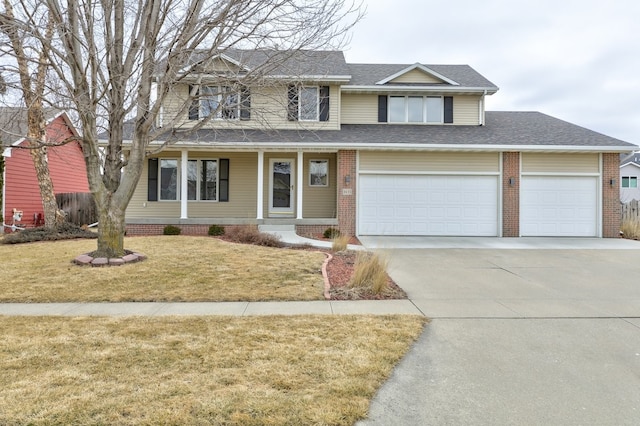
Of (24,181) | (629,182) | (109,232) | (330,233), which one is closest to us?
Result: (109,232)

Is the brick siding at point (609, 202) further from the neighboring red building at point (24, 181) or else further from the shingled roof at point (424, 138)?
the neighboring red building at point (24, 181)

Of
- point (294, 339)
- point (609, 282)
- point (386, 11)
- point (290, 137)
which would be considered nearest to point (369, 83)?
point (290, 137)

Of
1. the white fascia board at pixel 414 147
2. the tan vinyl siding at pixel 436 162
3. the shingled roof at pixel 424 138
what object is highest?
the shingled roof at pixel 424 138

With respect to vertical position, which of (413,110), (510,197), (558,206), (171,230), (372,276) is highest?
(413,110)

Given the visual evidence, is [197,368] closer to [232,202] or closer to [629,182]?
[232,202]

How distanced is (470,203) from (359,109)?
6.04 metres

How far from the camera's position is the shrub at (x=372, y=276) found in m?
6.06

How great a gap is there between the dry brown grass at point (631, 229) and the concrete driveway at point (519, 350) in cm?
756

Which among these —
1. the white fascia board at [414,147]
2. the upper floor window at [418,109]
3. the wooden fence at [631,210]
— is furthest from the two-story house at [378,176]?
the wooden fence at [631,210]

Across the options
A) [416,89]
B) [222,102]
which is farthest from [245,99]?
[416,89]

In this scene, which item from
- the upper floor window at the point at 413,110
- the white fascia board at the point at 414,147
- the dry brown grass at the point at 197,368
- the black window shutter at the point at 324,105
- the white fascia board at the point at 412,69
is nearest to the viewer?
the dry brown grass at the point at 197,368

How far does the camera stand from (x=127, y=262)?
26.9 feet

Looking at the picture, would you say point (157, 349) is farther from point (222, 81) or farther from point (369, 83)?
point (369, 83)

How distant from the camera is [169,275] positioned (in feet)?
24.0
